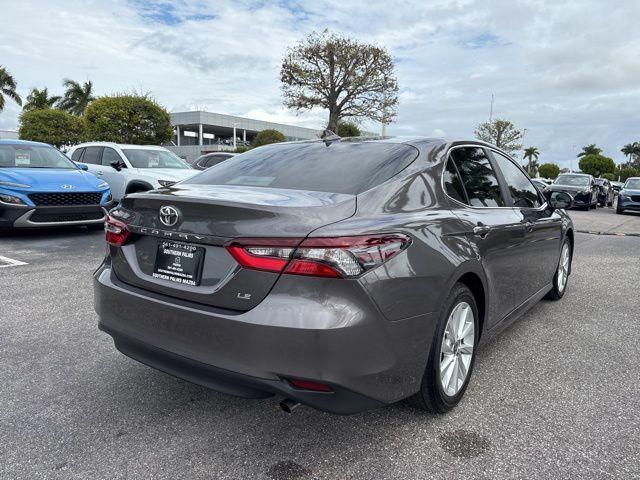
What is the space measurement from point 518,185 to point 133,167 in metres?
8.66

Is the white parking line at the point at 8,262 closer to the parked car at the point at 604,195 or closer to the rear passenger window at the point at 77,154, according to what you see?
the rear passenger window at the point at 77,154

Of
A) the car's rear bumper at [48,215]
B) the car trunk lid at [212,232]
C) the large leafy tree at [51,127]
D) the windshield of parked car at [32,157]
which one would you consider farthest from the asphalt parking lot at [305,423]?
the large leafy tree at [51,127]

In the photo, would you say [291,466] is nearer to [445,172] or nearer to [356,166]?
[356,166]

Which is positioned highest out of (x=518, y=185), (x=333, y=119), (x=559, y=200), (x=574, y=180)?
(x=333, y=119)

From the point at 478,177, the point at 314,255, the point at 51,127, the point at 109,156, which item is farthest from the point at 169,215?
the point at 51,127

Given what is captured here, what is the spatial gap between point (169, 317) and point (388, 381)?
107 centimetres

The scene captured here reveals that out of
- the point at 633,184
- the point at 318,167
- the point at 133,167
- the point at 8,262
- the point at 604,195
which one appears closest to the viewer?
the point at 318,167

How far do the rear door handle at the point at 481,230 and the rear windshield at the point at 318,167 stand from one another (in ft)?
1.87

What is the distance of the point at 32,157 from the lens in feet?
30.1

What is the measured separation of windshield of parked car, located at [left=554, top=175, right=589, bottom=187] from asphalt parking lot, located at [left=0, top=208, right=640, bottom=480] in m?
19.7

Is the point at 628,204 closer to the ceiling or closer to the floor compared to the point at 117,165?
closer to the floor

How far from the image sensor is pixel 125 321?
2639 mm

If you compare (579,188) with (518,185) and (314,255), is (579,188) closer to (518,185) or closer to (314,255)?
(518,185)

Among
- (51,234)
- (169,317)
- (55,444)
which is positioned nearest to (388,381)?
(169,317)
